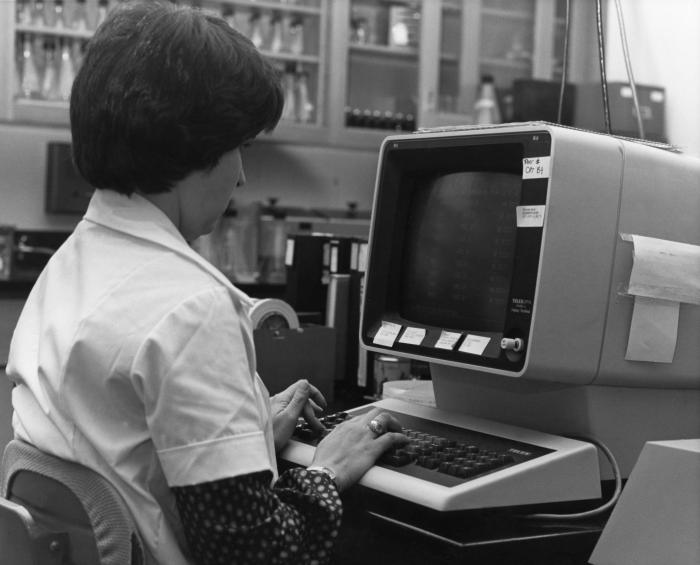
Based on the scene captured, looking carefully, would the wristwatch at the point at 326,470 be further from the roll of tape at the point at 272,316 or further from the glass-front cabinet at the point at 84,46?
the glass-front cabinet at the point at 84,46

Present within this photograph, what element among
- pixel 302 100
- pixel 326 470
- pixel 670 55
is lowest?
pixel 326 470

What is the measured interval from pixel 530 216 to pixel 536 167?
55mm

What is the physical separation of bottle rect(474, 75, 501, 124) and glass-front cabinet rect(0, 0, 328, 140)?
2.44ft

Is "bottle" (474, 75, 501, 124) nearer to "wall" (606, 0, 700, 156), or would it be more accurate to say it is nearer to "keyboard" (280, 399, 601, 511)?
"wall" (606, 0, 700, 156)

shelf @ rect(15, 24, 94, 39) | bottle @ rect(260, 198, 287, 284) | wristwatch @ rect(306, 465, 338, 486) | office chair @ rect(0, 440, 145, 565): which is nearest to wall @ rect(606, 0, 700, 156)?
bottle @ rect(260, 198, 287, 284)

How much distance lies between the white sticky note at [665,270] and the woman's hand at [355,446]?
32 centimetres

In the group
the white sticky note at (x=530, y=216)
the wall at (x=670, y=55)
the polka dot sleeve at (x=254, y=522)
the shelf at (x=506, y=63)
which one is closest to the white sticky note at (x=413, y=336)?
the white sticky note at (x=530, y=216)

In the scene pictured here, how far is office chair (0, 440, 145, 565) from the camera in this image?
850 millimetres

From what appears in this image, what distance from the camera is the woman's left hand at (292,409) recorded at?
44.9 inches

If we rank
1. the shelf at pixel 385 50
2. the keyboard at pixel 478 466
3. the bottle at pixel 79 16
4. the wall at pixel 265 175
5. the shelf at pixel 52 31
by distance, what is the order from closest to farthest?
1. the keyboard at pixel 478 466
2. the shelf at pixel 52 31
3. the bottle at pixel 79 16
4. the wall at pixel 265 175
5. the shelf at pixel 385 50

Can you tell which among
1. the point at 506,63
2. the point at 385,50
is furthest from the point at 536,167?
the point at 506,63

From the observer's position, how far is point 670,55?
3.50 metres

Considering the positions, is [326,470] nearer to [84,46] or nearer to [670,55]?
[670,55]

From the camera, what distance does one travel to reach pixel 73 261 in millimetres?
953
